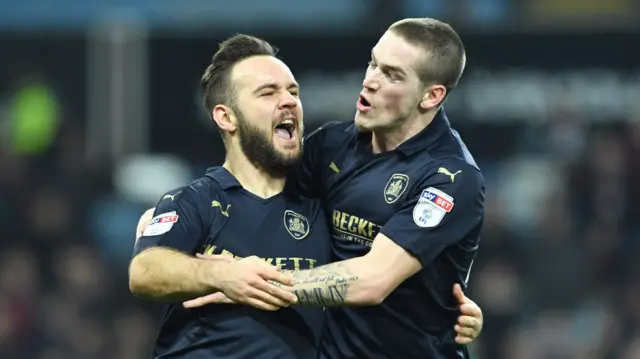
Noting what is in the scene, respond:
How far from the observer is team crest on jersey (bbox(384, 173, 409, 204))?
5.08 m

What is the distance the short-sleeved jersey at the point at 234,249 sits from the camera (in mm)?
4965

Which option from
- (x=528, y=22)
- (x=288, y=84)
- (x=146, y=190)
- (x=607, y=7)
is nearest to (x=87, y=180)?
(x=146, y=190)

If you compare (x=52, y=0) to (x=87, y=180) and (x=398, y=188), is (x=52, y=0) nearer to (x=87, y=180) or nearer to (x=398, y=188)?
(x=87, y=180)

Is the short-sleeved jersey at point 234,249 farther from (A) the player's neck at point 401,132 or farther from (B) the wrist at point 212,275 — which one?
(A) the player's neck at point 401,132

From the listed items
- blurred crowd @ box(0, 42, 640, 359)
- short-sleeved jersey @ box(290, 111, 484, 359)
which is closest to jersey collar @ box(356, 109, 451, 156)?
short-sleeved jersey @ box(290, 111, 484, 359)

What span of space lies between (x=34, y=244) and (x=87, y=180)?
28.0 inches

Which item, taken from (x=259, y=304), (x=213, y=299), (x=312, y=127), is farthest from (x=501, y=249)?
(x=259, y=304)

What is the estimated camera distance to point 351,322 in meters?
5.16

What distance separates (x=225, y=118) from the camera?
5.31 metres

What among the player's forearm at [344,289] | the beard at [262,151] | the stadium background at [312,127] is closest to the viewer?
the player's forearm at [344,289]

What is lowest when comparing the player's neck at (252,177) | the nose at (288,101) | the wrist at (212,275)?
the wrist at (212,275)

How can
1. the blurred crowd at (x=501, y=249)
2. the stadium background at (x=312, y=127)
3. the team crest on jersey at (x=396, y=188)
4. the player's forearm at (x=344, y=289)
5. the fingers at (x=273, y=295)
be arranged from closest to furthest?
the fingers at (x=273, y=295)
the player's forearm at (x=344, y=289)
the team crest on jersey at (x=396, y=188)
the blurred crowd at (x=501, y=249)
the stadium background at (x=312, y=127)

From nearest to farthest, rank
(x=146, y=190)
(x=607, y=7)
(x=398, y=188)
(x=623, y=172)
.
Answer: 1. (x=398, y=188)
2. (x=623, y=172)
3. (x=146, y=190)
4. (x=607, y=7)

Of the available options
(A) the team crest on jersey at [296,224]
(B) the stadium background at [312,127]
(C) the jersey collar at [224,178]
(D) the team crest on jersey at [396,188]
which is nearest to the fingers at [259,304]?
(A) the team crest on jersey at [296,224]
